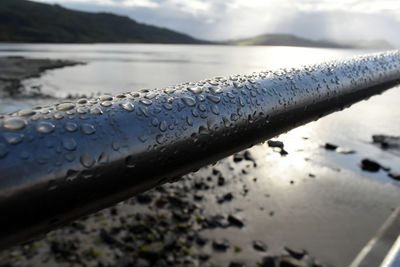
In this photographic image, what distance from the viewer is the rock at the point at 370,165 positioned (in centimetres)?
986

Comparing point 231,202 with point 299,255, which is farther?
point 231,202

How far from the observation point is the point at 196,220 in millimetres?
6562

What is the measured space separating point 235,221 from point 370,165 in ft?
19.3

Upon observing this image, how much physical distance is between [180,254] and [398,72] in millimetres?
4936

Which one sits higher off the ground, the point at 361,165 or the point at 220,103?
the point at 220,103

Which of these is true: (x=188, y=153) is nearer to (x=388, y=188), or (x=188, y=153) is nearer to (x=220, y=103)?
(x=220, y=103)

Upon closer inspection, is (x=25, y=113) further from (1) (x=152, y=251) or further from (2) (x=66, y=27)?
(2) (x=66, y=27)

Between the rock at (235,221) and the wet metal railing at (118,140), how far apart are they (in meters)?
6.09

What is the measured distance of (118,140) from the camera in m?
0.39

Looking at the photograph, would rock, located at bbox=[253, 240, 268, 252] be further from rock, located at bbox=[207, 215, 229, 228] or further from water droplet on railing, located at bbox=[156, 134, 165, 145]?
water droplet on railing, located at bbox=[156, 134, 165, 145]

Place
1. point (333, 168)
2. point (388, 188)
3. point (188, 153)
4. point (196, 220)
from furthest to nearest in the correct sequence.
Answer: point (333, 168) < point (388, 188) < point (196, 220) < point (188, 153)

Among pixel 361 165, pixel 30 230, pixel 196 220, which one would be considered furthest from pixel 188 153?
pixel 361 165

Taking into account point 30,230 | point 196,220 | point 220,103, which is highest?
point 220,103

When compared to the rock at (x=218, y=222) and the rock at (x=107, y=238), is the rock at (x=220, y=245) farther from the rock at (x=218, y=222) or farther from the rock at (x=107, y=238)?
the rock at (x=107, y=238)
